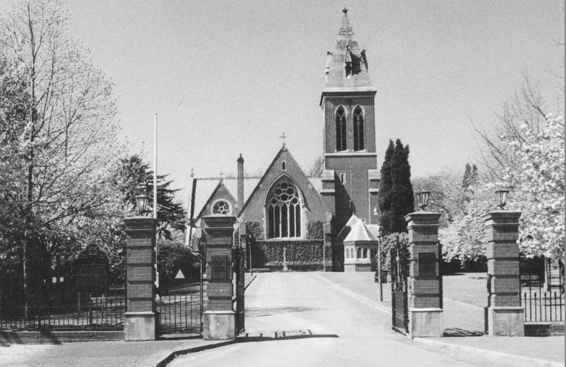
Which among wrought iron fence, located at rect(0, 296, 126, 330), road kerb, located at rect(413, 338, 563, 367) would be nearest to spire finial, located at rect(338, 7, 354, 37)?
wrought iron fence, located at rect(0, 296, 126, 330)

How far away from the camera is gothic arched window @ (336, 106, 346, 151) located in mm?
71000

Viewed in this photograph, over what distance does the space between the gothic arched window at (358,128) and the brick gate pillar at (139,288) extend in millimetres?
56245

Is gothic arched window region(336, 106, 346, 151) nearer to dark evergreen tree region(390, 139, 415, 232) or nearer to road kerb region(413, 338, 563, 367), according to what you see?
dark evergreen tree region(390, 139, 415, 232)

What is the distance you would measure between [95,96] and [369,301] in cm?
1231

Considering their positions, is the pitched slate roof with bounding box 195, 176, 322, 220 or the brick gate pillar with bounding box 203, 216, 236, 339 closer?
the brick gate pillar with bounding box 203, 216, 236, 339

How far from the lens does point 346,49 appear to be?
240 ft

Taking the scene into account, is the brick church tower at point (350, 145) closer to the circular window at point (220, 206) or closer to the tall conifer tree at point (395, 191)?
the circular window at point (220, 206)

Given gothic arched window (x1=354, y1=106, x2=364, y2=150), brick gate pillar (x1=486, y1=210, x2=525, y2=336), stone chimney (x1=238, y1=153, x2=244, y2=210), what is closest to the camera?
brick gate pillar (x1=486, y1=210, x2=525, y2=336)

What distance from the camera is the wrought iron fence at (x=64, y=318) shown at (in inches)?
647

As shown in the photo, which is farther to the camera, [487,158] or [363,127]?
[363,127]

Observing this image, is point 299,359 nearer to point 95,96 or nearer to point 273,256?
point 95,96

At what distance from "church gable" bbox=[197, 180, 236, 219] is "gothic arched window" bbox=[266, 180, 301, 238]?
984 centimetres

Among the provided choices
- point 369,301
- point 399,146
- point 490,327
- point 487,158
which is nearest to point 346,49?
point 399,146

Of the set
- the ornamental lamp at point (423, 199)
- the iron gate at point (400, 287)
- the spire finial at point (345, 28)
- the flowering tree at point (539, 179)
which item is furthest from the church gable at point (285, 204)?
the ornamental lamp at point (423, 199)
